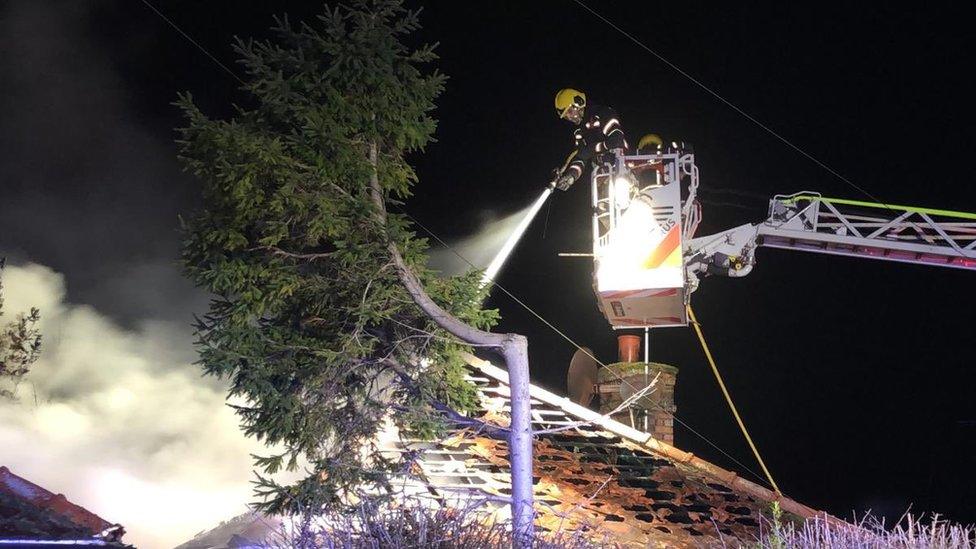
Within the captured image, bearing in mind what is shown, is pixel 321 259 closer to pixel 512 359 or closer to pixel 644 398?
pixel 512 359

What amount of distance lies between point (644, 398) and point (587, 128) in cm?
417

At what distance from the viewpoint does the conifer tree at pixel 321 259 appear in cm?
657

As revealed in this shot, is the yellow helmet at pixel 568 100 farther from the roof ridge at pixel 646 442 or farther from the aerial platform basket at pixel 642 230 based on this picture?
the roof ridge at pixel 646 442

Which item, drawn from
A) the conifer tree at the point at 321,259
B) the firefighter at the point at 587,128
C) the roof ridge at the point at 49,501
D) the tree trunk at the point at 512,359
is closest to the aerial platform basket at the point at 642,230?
the firefighter at the point at 587,128

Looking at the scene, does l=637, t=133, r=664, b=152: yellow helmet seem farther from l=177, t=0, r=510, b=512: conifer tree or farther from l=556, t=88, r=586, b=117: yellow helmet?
l=177, t=0, r=510, b=512: conifer tree

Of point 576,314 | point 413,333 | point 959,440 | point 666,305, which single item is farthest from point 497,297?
point 413,333

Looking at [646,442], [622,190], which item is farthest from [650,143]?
[646,442]

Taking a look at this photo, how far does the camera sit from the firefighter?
11.4m

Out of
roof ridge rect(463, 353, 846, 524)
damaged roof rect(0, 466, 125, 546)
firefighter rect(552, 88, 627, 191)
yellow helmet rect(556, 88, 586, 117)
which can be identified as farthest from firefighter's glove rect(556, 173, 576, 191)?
damaged roof rect(0, 466, 125, 546)

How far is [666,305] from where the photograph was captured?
13.0 meters

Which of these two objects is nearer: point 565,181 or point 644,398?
point 644,398

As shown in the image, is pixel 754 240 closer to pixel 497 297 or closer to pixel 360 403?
pixel 360 403

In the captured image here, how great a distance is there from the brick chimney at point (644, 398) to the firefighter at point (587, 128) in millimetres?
2888

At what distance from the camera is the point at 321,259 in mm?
7332
